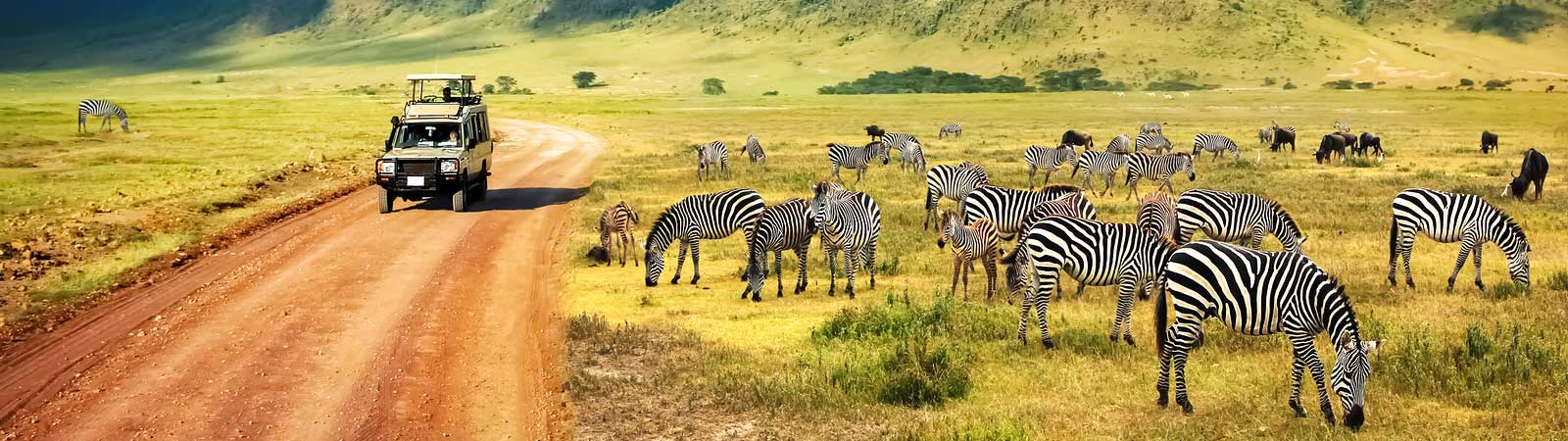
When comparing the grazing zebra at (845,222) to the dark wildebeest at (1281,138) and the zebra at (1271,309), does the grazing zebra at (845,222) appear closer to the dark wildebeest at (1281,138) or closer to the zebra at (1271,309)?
the zebra at (1271,309)

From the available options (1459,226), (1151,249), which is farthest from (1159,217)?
(1459,226)

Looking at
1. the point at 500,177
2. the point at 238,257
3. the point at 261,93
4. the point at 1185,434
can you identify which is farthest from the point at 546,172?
the point at 261,93

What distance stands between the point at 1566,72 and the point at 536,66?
14274 centimetres

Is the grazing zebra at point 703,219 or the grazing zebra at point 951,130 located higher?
the grazing zebra at point 951,130

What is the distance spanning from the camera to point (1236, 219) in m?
21.0

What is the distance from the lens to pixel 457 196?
2991cm

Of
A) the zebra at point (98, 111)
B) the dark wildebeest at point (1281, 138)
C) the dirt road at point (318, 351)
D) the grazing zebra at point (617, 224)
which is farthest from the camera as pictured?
the zebra at point (98, 111)

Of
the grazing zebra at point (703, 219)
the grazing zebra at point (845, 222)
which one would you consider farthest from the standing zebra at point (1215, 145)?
the grazing zebra at point (703, 219)

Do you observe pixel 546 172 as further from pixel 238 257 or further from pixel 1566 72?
pixel 1566 72

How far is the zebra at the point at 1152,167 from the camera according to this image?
34.9 metres

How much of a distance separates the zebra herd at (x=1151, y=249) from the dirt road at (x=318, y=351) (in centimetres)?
359

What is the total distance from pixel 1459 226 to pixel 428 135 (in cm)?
2307

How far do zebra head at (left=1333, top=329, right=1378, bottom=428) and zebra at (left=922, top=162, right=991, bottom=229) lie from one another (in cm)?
1748

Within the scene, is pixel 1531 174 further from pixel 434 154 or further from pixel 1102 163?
pixel 434 154
